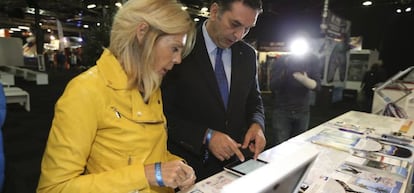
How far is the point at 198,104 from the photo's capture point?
4.72ft

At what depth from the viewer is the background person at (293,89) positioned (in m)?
2.71

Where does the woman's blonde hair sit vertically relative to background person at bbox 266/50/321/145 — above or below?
above

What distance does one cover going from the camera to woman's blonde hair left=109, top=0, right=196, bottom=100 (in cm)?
88

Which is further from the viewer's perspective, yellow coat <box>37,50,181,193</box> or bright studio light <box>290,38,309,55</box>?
bright studio light <box>290,38,309,55</box>

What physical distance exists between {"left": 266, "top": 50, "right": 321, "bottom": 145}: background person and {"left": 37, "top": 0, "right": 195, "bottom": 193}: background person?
196 cm

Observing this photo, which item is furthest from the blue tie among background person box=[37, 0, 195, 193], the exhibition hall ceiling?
the exhibition hall ceiling

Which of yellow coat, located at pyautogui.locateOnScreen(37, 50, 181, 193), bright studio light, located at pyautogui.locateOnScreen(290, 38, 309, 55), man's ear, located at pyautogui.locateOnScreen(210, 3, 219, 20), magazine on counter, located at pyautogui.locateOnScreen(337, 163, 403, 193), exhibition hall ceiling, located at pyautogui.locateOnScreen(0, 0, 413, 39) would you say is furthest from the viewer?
exhibition hall ceiling, located at pyautogui.locateOnScreen(0, 0, 413, 39)

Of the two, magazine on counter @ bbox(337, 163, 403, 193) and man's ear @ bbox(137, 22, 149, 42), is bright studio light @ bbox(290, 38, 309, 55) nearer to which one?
magazine on counter @ bbox(337, 163, 403, 193)

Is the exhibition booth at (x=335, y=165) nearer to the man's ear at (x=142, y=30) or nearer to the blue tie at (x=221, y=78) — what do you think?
the blue tie at (x=221, y=78)

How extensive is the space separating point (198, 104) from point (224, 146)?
0.95 feet

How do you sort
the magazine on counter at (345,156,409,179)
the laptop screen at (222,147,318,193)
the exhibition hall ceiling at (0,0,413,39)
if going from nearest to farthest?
1. the laptop screen at (222,147,318,193)
2. the magazine on counter at (345,156,409,179)
3. the exhibition hall ceiling at (0,0,413,39)

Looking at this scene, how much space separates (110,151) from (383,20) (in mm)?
8610

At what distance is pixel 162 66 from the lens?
38.6 inches

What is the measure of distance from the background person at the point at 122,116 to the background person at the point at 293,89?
1957mm
